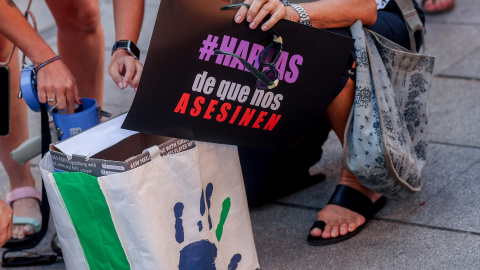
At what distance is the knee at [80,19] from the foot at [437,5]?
2846mm

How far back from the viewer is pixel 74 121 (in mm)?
2146

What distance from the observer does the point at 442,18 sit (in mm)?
4801

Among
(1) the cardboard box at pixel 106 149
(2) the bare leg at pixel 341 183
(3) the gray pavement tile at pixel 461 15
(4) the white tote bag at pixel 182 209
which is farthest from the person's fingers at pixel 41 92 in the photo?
(3) the gray pavement tile at pixel 461 15

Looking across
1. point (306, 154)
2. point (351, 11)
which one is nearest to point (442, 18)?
point (306, 154)

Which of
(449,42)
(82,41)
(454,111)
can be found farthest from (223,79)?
(449,42)

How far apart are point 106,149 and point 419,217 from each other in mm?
1222

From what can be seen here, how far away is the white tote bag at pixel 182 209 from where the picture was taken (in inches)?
69.9

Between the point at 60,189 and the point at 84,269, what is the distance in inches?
11.3

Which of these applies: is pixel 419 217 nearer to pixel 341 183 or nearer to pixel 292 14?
pixel 341 183

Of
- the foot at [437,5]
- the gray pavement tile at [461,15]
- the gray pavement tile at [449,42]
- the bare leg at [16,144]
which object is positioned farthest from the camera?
the foot at [437,5]

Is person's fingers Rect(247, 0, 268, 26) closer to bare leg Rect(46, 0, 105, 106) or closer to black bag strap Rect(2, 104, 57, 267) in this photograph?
black bag strap Rect(2, 104, 57, 267)

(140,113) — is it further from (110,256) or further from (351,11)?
(351,11)

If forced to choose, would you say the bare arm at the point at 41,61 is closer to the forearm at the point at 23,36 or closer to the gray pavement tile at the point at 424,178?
the forearm at the point at 23,36

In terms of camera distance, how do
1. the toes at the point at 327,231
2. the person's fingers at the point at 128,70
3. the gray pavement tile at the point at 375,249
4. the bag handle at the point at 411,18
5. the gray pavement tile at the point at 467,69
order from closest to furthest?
the person's fingers at the point at 128,70 → the gray pavement tile at the point at 375,249 → the toes at the point at 327,231 → the bag handle at the point at 411,18 → the gray pavement tile at the point at 467,69
